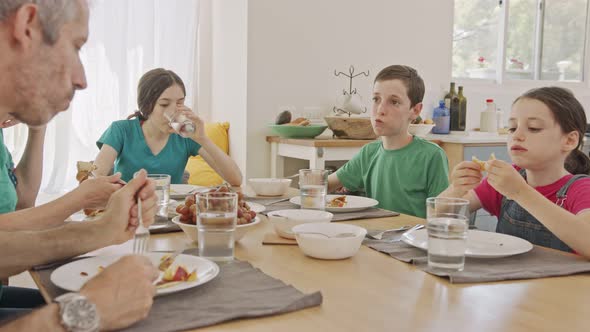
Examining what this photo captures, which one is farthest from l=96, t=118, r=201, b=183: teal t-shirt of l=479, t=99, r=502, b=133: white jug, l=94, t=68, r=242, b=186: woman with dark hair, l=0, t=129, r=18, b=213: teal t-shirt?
l=479, t=99, r=502, b=133: white jug

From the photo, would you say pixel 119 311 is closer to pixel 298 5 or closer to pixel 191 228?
pixel 191 228

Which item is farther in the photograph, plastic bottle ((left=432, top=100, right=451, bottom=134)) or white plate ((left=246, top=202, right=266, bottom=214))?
plastic bottle ((left=432, top=100, right=451, bottom=134))

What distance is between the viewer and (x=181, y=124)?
229 centimetres

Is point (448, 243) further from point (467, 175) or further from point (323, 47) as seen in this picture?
point (323, 47)

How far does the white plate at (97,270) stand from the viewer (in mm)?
935

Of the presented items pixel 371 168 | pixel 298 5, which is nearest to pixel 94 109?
pixel 298 5

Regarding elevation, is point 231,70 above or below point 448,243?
above

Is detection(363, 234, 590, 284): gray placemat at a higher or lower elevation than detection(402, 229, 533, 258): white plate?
lower

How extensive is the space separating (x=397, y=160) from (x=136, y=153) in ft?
3.68

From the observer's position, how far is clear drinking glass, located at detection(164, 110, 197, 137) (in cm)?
230

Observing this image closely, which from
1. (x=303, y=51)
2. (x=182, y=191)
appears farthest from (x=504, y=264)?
(x=303, y=51)

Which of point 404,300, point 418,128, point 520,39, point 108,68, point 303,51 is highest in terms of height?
point 520,39

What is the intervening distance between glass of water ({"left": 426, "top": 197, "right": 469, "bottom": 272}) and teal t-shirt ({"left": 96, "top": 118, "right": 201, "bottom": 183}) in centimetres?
162

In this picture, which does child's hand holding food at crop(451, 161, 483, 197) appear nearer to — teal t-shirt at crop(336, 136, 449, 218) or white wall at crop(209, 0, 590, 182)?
teal t-shirt at crop(336, 136, 449, 218)
